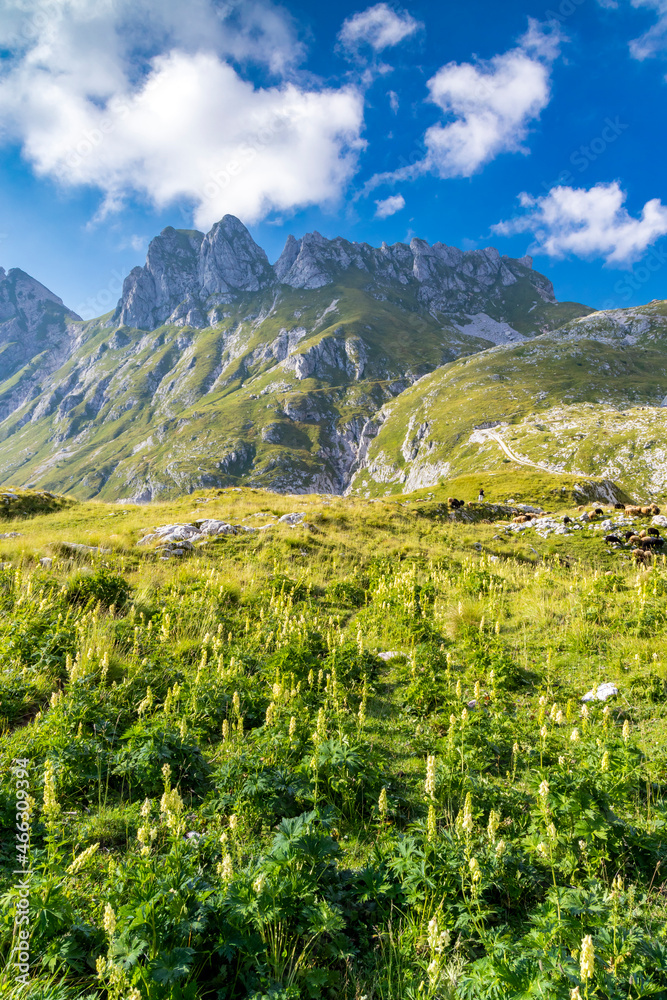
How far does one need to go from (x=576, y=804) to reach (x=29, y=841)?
18.6 ft

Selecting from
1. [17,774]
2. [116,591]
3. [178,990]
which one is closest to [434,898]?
[178,990]

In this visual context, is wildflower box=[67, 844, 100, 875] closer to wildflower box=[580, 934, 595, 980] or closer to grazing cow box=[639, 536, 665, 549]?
wildflower box=[580, 934, 595, 980]

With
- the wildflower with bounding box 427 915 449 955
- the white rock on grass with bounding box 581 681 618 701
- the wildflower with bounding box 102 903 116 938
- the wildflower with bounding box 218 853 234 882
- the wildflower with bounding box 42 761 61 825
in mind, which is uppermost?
the wildflower with bounding box 42 761 61 825

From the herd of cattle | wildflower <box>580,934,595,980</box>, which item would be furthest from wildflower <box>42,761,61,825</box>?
the herd of cattle

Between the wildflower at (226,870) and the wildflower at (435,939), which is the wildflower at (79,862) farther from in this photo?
the wildflower at (435,939)

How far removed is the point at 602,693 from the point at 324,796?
5699 millimetres

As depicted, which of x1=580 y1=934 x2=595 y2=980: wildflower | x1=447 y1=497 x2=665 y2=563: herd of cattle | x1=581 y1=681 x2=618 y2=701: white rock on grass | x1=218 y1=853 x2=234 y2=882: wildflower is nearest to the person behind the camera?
x1=580 y1=934 x2=595 y2=980: wildflower

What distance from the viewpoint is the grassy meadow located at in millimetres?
3143

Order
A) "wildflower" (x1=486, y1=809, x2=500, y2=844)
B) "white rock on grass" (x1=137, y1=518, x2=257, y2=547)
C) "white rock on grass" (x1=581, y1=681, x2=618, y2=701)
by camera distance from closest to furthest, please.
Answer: "wildflower" (x1=486, y1=809, x2=500, y2=844), "white rock on grass" (x1=581, y1=681, x2=618, y2=701), "white rock on grass" (x1=137, y1=518, x2=257, y2=547)

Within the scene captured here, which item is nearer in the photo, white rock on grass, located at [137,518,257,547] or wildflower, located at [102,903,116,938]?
wildflower, located at [102,903,116,938]

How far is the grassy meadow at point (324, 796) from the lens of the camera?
3.14 metres

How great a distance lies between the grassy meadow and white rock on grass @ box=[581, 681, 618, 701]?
0.15m

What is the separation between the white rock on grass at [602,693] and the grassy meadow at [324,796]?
146 mm

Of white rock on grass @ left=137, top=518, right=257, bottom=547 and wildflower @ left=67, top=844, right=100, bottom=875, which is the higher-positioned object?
white rock on grass @ left=137, top=518, right=257, bottom=547
